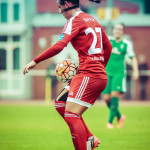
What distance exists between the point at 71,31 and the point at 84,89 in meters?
0.73

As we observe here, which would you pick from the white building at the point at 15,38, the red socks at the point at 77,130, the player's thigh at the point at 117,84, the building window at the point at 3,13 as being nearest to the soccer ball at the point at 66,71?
the red socks at the point at 77,130

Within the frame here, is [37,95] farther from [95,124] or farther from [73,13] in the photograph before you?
[73,13]

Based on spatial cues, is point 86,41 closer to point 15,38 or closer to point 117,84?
point 117,84

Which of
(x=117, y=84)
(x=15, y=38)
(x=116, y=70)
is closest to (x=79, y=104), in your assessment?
(x=117, y=84)

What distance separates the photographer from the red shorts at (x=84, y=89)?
532 cm

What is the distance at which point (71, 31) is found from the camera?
5.27 metres

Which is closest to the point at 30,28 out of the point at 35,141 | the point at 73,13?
the point at 35,141

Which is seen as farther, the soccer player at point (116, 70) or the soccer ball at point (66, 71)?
the soccer player at point (116, 70)

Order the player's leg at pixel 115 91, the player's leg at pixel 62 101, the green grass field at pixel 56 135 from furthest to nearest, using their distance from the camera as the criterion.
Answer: the player's leg at pixel 115 91 → the green grass field at pixel 56 135 → the player's leg at pixel 62 101

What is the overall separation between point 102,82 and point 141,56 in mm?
20856

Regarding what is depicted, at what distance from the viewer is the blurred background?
26375 millimetres

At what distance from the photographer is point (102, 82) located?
5.45 meters

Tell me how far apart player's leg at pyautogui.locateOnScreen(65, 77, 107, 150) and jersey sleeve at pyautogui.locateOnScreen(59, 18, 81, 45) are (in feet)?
1.74

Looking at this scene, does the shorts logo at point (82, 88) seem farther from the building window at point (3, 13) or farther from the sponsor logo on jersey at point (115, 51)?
the building window at point (3, 13)
